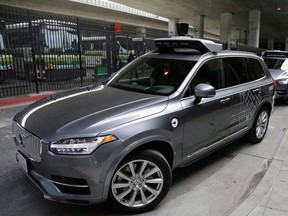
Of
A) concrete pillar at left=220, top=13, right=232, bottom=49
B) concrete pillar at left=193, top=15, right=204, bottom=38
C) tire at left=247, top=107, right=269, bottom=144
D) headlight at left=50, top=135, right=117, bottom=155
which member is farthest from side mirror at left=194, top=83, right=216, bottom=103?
concrete pillar at left=193, top=15, right=204, bottom=38

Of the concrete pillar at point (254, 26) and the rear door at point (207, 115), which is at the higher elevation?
the concrete pillar at point (254, 26)

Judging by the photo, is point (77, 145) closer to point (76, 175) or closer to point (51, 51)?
point (76, 175)

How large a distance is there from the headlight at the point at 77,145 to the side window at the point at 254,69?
327 centimetres

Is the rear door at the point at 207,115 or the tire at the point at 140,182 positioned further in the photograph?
the rear door at the point at 207,115

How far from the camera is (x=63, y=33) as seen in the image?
34.1 feet

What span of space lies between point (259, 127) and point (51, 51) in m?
7.94

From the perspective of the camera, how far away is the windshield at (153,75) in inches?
140

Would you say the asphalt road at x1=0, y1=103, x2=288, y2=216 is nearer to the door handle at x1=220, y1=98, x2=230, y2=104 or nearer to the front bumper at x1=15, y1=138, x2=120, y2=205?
the front bumper at x1=15, y1=138, x2=120, y2=205

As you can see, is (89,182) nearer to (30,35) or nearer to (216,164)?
(216,164)

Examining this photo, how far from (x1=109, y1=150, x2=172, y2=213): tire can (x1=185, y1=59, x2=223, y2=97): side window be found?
3.20 ft

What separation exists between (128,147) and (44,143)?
786 mm

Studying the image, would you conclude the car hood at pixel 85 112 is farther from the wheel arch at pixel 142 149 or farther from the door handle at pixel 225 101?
the door handle at pixel 225 101

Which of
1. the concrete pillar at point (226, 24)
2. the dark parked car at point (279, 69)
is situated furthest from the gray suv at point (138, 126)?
the concrete pillar at point (226, 24)

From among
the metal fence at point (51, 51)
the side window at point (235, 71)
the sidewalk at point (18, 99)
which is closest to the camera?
the side window at point (235, 71)
